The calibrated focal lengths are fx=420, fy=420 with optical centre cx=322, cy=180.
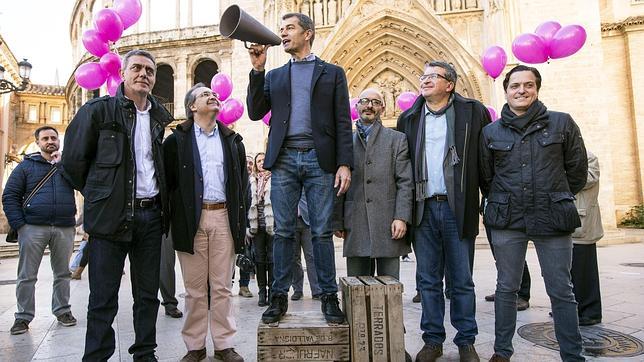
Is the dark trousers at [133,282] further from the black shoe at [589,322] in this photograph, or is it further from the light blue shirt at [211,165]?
the black shoe at [589,322]

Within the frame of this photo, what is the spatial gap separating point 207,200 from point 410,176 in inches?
68.1

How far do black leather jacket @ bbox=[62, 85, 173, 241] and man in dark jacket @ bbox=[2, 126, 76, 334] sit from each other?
5.89 feet

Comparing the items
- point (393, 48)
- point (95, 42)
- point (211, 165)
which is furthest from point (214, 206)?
point (393, 48)

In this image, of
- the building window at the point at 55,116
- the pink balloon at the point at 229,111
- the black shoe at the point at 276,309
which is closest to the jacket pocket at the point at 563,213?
the black shoe at the point at 276,309

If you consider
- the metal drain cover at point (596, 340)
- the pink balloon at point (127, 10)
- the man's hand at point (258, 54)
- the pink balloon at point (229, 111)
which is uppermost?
the pink balloon at point (127, 10)

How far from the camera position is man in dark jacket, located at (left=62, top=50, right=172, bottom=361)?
9.77 feet

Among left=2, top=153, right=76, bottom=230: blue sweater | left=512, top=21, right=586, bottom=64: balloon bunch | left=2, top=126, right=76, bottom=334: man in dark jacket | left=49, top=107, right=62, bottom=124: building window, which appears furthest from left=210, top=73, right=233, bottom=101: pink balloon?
left=49, top=107, right=62, bottom=124: building window

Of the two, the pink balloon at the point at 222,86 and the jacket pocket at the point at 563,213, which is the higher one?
the pink balloon at the point at 222,86

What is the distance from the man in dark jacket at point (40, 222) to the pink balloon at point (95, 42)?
285 centimetres

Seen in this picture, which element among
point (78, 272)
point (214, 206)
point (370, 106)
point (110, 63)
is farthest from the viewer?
point (78, 272)

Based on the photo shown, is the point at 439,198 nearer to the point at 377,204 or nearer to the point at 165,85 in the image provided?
the point at 377,204

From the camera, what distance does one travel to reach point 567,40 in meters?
6.77

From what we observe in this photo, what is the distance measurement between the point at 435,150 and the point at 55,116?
4398cm

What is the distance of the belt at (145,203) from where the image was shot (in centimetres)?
318
